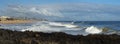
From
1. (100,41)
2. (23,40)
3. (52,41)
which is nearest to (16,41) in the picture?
(23,40)

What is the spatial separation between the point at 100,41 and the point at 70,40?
1.03m

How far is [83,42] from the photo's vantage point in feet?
39.3

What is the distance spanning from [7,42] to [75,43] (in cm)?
227

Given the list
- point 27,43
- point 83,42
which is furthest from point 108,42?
point 27,43

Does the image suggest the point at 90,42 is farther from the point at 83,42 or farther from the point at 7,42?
the point at 7,42

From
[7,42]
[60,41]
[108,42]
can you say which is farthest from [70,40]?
[7,42]

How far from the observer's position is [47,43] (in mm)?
12008

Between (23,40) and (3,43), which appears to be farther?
(23,40)

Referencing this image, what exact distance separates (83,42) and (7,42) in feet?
8.32

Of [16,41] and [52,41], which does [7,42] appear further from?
[52,41]

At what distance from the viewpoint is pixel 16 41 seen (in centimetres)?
1231

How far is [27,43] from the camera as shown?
39.7ft

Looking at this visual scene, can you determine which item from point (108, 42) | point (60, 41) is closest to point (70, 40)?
point (60, 41)

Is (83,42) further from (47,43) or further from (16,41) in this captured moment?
(16,41)
